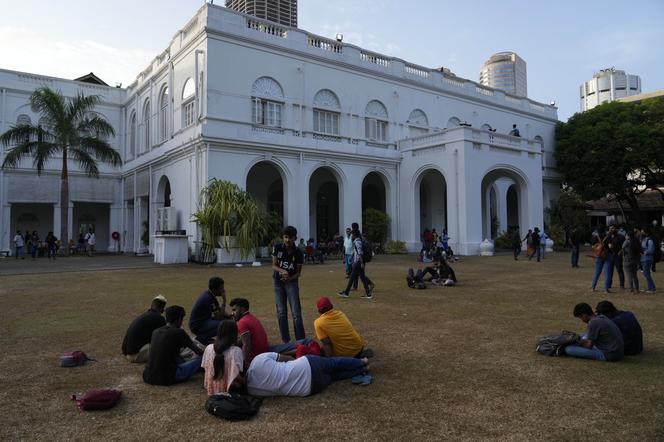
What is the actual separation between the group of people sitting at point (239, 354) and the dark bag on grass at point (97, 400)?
1.76 ft

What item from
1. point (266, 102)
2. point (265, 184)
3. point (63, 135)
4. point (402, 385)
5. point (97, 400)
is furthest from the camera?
point (265, 184)

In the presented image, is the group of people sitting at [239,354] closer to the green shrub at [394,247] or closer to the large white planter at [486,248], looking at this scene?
the large white planter at [486,248]

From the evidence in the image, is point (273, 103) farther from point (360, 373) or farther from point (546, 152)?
point (546, 152)

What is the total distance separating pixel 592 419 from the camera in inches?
139

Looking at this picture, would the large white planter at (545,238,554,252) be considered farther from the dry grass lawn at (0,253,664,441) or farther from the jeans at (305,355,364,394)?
the jeans at (305,355,364,394)

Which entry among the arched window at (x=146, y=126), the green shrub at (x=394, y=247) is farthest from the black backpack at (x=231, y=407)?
the arched window at (x=146, y=126)

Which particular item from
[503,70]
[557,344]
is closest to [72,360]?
[557,344]

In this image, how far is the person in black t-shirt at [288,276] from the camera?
5891mm

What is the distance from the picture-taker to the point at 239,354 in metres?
4.09

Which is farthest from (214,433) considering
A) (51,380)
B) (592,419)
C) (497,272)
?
(497,272)

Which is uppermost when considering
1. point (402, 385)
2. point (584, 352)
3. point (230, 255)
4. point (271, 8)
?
point (271, 8)

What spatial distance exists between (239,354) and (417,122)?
24.3 metres

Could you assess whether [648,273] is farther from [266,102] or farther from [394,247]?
[266,102]

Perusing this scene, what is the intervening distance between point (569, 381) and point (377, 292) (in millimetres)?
6086
